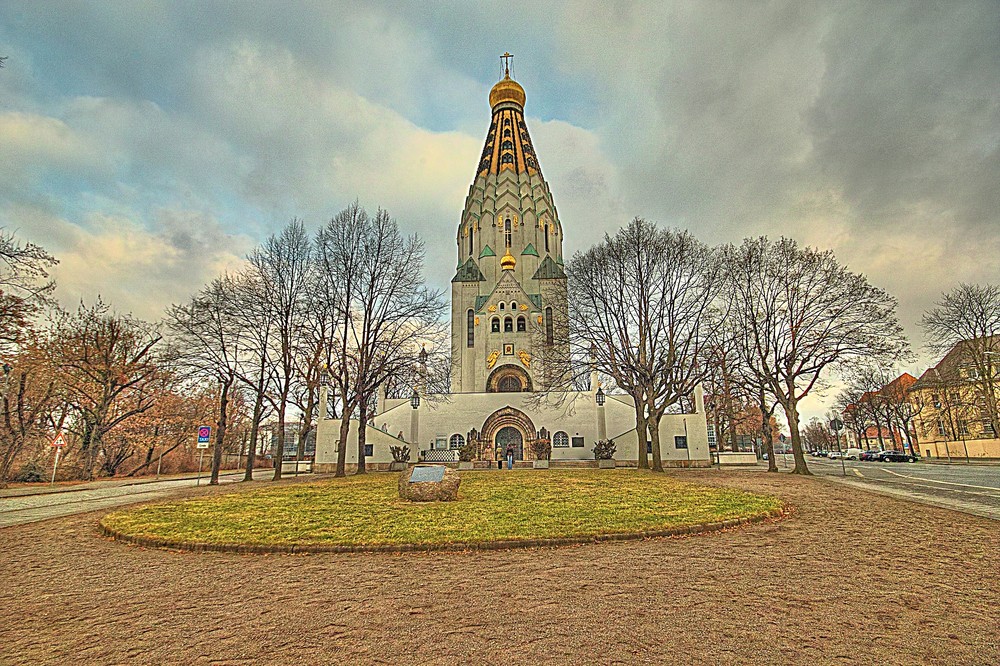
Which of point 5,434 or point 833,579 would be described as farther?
point 5,434

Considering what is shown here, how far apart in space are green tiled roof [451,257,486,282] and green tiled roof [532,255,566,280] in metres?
5.13

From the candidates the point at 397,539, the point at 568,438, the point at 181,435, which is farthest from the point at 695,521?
the point at 181,435

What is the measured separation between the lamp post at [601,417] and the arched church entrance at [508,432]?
14.5ft

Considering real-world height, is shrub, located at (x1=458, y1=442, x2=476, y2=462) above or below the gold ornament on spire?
below

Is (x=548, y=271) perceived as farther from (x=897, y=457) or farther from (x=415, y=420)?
(x=897, y=457)

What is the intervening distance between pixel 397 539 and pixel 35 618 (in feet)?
14.0

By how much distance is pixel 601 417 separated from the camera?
36781 mm

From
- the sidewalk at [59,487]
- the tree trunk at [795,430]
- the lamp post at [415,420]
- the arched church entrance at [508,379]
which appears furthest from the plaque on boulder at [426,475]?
the arched church entrance at [508,379]

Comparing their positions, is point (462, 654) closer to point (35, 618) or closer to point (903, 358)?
point (35, 618)

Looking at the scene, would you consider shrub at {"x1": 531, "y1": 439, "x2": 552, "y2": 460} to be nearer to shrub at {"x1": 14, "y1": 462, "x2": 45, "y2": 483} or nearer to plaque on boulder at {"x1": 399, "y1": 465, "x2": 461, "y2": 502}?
plaque on boulder at {"x1": 399, "y1": 465, "x2": 461, "y2": 502}

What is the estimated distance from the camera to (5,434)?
23156 mm

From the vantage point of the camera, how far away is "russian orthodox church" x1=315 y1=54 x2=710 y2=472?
35469 millimetres

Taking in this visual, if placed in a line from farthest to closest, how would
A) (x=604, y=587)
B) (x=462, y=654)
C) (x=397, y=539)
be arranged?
(x=397, y=539) < (x=604, y=587) < (x=462, y=654)

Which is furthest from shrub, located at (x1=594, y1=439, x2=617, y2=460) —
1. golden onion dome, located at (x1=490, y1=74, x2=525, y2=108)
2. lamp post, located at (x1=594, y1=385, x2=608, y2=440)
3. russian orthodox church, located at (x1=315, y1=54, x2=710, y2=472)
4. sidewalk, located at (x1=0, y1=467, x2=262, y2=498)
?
golden onion dome, located at (x1=490, y1=74, x2=525, y2=108)
